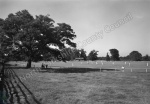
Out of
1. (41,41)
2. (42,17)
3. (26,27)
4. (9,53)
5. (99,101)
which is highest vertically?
(42,17)

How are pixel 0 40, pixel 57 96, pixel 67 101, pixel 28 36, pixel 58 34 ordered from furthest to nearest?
pixel 58 34 < pixel 0 40 < pixel 28 36 < pixel 57 96 < pixel 67 101

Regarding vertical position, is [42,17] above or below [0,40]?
above

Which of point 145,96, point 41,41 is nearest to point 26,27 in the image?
point 41,41

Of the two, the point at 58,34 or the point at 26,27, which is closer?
the point at 26,27

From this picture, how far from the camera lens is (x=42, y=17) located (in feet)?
123

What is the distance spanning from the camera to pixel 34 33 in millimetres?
33312

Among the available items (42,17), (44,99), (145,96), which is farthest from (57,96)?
(42,17)

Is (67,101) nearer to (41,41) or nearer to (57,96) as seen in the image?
(57,96)

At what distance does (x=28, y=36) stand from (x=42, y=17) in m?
5.82

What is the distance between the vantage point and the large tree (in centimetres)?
3462

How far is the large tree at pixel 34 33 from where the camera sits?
34.6 metres

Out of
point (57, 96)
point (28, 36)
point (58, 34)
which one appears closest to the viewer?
point (57, 96)

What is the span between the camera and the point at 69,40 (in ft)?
138

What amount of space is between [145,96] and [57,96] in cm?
574
